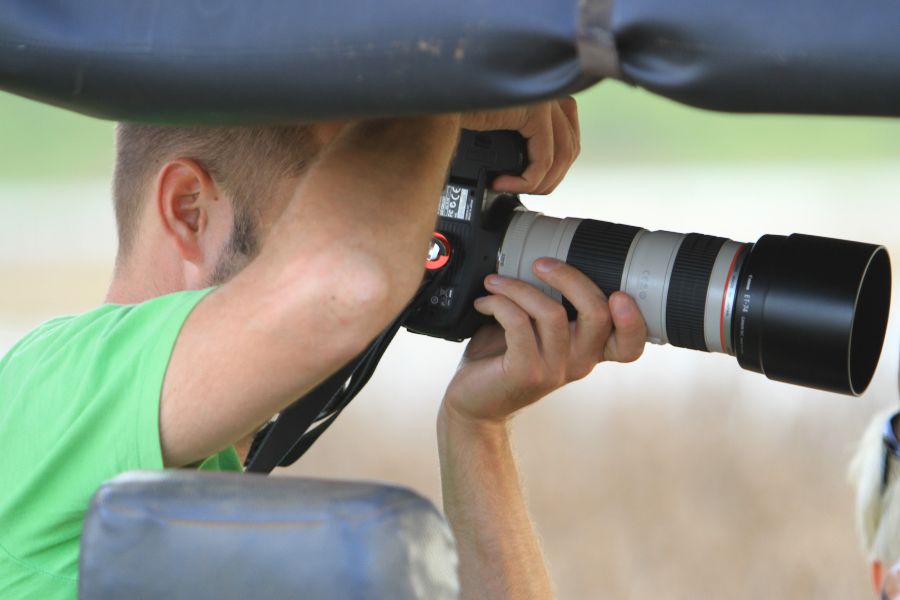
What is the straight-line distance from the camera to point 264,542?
62cm

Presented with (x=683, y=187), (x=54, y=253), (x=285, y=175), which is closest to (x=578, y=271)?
(x=285, y=175)

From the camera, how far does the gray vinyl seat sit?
61 centimetres

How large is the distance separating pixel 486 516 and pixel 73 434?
595 millimetres

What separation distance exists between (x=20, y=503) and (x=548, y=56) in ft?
1.69

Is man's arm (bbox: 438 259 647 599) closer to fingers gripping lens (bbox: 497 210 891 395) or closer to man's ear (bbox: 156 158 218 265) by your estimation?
fingers gripping lens (bbox: 497 210 891 395)

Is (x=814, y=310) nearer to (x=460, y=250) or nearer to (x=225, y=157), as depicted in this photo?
(x=460, y=250)

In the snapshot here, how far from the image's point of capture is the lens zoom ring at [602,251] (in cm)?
117

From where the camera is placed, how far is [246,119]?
0.69m

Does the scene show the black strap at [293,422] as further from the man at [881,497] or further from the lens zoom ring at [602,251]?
the man at [881,497]

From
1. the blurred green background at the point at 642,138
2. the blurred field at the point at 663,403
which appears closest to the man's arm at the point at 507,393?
the blurred field at the point at 663,403

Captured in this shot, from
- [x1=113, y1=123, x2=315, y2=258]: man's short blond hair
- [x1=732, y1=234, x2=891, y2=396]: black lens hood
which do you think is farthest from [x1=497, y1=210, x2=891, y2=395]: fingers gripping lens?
[x1=113, y1=123, x2=315, y2=258]: man's short blond hair

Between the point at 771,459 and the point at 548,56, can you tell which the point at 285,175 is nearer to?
the point at 548,56

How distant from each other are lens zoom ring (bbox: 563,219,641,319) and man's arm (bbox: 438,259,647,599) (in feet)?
0.05

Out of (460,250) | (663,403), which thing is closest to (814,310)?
(460,250)
